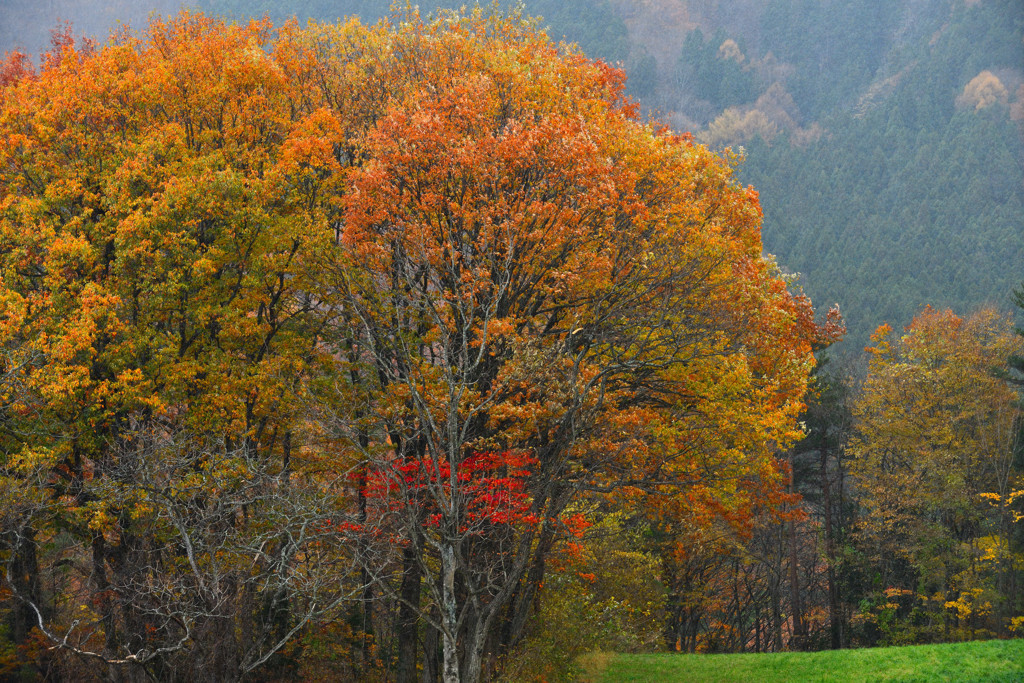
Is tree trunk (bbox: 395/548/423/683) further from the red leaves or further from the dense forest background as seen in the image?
the dense forest background

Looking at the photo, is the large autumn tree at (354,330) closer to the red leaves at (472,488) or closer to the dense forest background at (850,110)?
the red leaves at (472,488)

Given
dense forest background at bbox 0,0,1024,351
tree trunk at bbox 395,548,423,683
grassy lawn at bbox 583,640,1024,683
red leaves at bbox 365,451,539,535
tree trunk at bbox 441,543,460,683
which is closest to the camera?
tree trunk at bbox 441,543,460,683

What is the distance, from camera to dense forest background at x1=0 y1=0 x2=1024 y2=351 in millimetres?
85688

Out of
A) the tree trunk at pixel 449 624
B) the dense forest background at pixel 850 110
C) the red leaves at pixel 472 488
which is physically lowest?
the tree trunk at pixel 449 624

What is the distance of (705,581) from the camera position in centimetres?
3750

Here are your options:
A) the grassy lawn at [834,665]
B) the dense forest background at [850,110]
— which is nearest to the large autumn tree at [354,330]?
the grassy lawn at [834,665]

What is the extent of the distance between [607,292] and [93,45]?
837 inches

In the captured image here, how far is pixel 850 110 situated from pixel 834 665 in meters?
125

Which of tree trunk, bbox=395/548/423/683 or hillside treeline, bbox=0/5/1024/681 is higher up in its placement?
hillside treeline, bbox=0/5/1024/681

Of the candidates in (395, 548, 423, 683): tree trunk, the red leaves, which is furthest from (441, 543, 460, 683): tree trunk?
(395, 548, 423, 683): tree trunk

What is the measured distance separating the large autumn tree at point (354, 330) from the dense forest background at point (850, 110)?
3220 centimetres

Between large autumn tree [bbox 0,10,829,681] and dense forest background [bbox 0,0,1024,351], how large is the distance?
32199 millimetres

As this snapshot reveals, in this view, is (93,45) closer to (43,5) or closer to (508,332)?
(508,332)

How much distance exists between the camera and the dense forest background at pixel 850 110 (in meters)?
85.7
